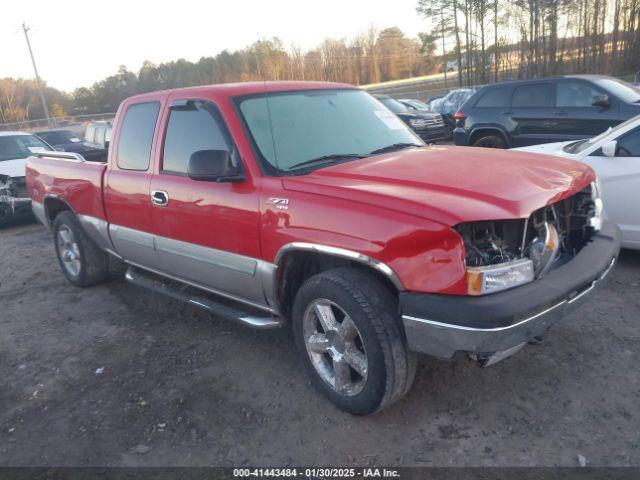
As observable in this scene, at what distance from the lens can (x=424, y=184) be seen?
2938 millimetres

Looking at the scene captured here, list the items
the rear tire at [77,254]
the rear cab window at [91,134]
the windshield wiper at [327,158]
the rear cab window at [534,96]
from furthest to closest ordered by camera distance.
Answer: the rear cab window at [91,134], the rear cab window at [534,96], the rear tire at [77,254], the windshield wiper at [327,158]

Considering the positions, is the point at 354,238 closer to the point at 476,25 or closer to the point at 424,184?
the point at 424,184

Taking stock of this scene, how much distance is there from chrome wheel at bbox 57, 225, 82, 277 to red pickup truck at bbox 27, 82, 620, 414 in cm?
115

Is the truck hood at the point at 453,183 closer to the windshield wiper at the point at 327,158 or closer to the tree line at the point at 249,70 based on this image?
the windshield wiper at the point at 327,158

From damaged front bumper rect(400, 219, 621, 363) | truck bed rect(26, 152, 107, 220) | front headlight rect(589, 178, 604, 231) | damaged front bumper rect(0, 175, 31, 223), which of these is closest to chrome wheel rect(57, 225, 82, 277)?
truck bed rect(26, 152, 107, 220)

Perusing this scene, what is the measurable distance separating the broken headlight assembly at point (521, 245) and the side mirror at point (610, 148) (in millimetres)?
2088

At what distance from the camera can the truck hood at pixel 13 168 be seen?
30.7 ft

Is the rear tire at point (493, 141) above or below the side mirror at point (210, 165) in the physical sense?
below

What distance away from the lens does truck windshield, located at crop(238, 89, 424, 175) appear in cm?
352

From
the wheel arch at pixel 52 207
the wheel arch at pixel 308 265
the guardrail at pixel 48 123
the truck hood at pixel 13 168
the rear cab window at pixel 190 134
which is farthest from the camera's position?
the guardrail at pixel 48 123

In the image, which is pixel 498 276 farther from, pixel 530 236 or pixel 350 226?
pixel 350 226

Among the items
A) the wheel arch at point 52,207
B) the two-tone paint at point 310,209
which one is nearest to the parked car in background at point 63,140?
the wheel arch at point 52,207

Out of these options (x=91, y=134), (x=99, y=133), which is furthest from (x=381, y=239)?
(x=91, y=134)

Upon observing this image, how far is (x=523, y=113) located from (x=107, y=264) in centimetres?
712
